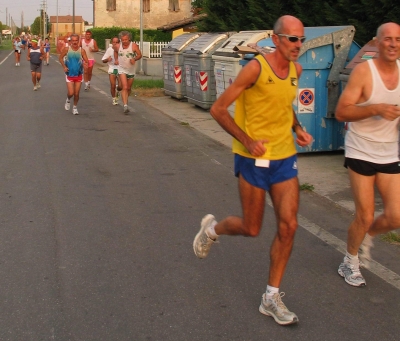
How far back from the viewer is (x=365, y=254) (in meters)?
5.06

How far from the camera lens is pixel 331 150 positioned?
9.67 metres

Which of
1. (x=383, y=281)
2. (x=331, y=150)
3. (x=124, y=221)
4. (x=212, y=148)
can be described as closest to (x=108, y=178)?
(x=124, y=221)

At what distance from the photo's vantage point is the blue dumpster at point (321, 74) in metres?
9.27

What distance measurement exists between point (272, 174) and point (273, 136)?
0.79 feet

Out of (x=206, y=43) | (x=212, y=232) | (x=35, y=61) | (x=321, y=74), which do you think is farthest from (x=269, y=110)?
(x=35, y=61)

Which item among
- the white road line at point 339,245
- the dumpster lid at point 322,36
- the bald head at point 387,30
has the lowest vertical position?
the white road line at point 339,245

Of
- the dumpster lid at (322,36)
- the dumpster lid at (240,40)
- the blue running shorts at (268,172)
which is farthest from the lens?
the dumpster lid at (240,40)

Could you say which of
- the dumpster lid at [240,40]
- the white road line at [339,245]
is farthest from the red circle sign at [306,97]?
the dumpster lid at [240,40]

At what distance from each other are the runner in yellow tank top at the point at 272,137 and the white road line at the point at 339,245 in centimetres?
113

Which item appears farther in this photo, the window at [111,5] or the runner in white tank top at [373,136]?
the window at [111,5]

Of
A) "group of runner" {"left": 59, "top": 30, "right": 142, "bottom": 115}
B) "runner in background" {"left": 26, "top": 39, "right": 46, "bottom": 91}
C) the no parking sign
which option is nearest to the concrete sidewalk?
the no parking sign

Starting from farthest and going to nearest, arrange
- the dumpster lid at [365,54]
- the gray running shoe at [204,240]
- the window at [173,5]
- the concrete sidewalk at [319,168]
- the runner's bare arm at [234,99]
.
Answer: the window at [173,5]
the dumpster lid at [365,54]
the concrete sidewalk at [319,168]
the gray running shoe at [204,240]
the runner's bare arm at [234,99]

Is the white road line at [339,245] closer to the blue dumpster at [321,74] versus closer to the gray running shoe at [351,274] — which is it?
the gray running shoe at [351,274]

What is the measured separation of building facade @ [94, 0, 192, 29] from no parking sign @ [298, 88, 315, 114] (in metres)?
57.7
